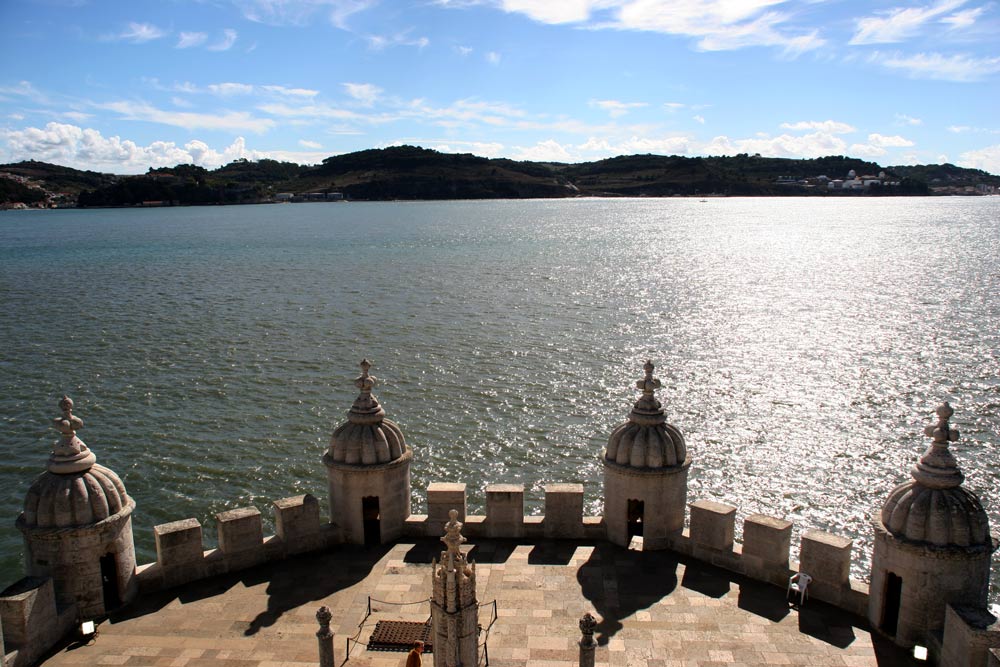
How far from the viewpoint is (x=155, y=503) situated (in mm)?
24766

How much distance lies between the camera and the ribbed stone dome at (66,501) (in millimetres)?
11555

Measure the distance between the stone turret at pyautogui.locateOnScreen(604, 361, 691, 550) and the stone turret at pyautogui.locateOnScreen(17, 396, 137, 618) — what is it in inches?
320

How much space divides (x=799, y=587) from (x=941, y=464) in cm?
291

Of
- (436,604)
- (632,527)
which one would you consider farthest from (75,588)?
(632,527)

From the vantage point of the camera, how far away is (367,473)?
14.0 metres

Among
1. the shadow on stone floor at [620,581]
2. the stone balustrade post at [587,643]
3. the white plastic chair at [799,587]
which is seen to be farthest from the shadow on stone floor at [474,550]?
the white plastic chair at [799,587]

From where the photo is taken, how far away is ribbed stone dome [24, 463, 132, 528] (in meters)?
11.6

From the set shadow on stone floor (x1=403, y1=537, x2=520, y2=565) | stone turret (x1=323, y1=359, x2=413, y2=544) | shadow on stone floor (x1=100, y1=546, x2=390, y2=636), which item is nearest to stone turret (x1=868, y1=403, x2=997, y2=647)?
shadow on stone floor (x1=403, y1=537, x2=520, y2=565)

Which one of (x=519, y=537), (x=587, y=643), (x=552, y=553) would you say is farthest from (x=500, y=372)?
(x=587, y=643)

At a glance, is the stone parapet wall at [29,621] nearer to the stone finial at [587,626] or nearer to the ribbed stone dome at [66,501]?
the ribbed stone dome at [66,501]

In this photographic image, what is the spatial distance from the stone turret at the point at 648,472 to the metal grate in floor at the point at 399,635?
422cm

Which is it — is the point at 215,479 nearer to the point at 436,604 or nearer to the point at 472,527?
the point at 472,527

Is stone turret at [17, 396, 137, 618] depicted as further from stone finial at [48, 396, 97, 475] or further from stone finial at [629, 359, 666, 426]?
stone finial at [629, 359, 666, 426]

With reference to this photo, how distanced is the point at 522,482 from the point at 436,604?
17985 mm
